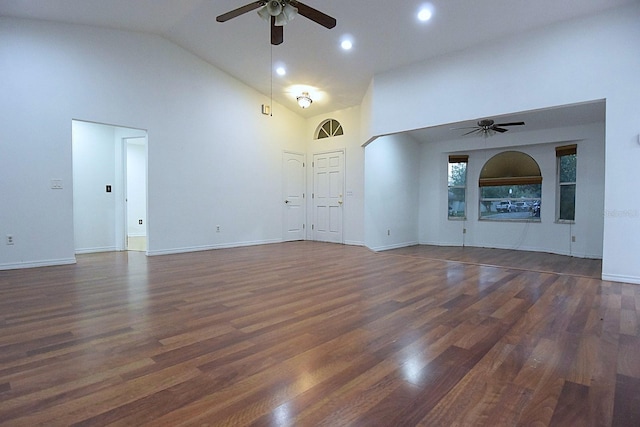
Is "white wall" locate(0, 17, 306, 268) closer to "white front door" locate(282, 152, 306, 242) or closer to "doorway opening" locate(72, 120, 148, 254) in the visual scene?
"white front door" locate(282, 152, 306, 242)

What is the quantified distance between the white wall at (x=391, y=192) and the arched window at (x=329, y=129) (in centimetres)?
126

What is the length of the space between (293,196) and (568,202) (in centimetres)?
578

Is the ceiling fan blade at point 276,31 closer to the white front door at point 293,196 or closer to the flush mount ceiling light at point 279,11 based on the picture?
the flush mount ceiling light at point 279,11

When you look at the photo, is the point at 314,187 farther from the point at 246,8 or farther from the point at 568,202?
the point at 568,202

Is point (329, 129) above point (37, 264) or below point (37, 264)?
above

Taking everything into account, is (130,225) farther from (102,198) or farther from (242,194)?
(242,194)

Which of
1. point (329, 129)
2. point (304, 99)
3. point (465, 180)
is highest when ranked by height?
point (304, 99)

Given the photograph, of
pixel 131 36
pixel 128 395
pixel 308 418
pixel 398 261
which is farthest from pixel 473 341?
pixel 131 36

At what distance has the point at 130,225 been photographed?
873 cm

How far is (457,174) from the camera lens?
800 cm

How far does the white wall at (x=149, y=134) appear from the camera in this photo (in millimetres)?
4621

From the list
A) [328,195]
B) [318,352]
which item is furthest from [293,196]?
[318,352]

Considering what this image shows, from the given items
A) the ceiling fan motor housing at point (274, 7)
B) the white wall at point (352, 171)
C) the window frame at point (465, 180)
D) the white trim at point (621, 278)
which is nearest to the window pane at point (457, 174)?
the window frame at point (465, 180)

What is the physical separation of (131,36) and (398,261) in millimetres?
5679
